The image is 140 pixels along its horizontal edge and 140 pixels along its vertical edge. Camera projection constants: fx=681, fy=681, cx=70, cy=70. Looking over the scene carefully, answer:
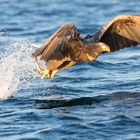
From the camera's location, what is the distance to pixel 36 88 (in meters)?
11.7

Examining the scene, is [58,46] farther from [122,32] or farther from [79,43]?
[122,32]

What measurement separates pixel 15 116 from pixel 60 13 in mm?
9488

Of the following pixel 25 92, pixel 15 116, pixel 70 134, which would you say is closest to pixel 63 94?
pixel 25 92

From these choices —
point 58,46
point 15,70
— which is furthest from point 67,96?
point 58,46

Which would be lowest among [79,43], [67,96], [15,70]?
[67,96]

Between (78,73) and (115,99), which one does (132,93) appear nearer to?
(115,99)

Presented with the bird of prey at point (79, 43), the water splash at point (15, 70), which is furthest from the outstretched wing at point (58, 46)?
the water splash at point (15, 70)

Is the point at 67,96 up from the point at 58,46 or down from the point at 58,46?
down

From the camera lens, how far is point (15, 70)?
1195 cm

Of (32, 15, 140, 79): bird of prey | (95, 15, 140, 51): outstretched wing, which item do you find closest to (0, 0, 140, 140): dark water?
(32, 15, 140, 79): bird of prey

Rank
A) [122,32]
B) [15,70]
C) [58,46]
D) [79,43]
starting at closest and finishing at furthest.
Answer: [58,46] → [79,43] → [122,32] → [15,70]

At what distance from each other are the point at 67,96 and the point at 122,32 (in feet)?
4.63

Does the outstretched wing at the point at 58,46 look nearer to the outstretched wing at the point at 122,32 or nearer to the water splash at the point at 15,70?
the outstretched wing at the point at 122,32

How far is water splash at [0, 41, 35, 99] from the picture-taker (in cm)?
1125
